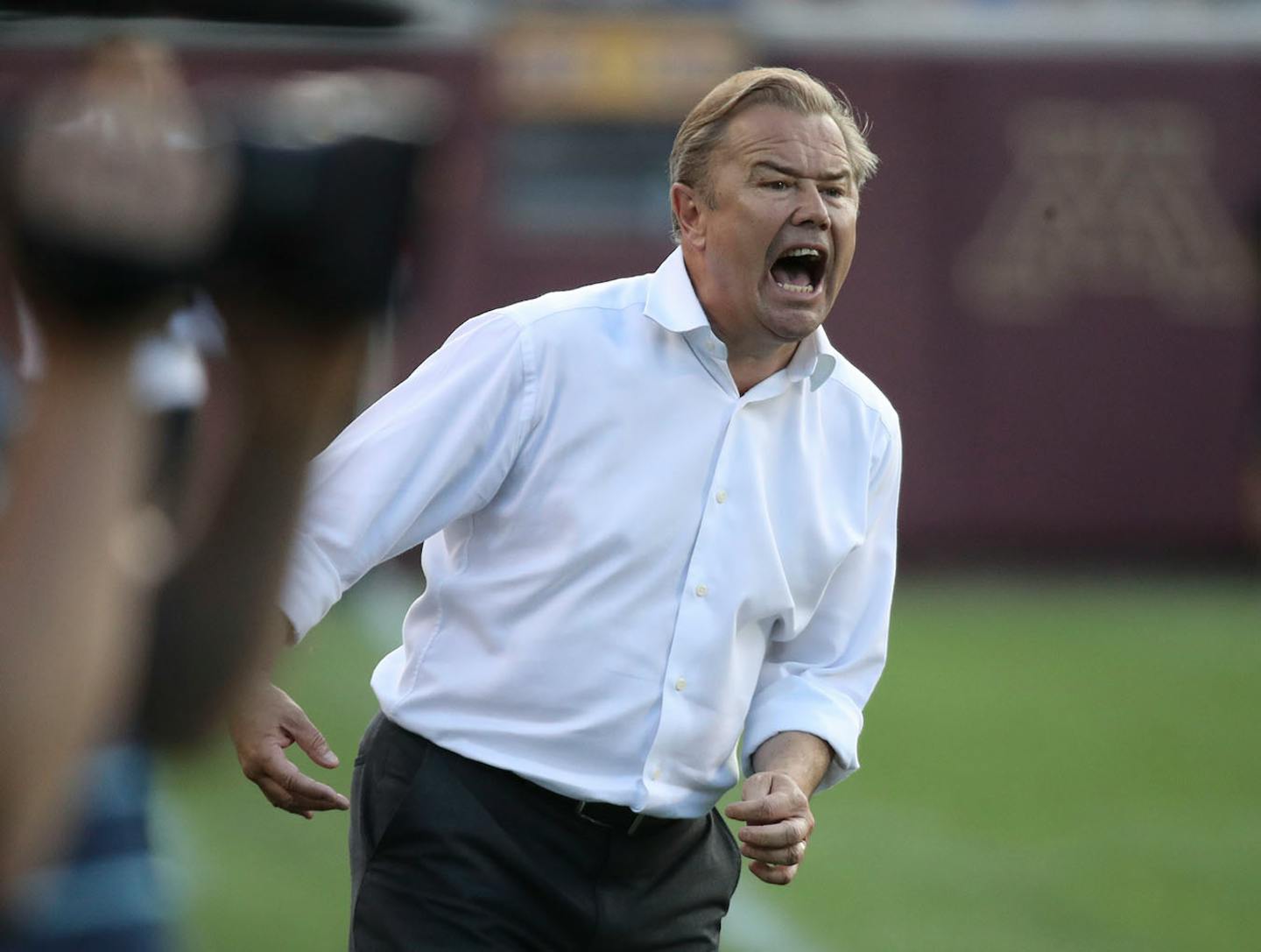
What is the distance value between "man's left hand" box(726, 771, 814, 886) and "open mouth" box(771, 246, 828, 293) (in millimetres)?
880

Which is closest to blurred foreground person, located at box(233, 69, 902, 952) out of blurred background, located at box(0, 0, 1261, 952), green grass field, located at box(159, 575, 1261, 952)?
green grass field, located at box(159, 575, 1261, 952)

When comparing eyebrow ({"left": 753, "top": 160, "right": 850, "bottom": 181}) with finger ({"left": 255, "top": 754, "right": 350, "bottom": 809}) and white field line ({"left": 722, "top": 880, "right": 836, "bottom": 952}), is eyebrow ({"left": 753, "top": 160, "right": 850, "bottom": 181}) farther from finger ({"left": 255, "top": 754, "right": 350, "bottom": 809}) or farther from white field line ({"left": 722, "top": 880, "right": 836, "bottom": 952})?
white field line ({"left": 722, "top": 880, "right": 836, "bottom": 952})

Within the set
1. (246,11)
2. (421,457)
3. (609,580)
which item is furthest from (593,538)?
(246,11)

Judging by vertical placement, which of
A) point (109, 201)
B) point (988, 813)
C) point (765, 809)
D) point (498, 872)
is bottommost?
point (988, 813)

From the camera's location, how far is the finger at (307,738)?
3371 millimetres

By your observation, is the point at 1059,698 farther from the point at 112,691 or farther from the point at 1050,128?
the point at 112,691

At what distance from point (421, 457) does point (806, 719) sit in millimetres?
860

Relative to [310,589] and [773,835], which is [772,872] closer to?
[773,835]

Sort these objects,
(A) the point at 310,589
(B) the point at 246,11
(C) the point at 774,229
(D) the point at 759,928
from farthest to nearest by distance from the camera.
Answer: (D) the point at 759,928
(C) the point at 774,229
(A) the point at 310,589
(B) the point at 246,11

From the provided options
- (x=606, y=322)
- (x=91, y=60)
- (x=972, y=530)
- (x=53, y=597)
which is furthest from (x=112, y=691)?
(x=972, y=530)

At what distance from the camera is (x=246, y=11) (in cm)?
222

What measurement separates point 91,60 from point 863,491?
2.14m

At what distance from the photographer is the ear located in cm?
364

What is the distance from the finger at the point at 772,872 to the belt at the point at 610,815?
8.5 inches
